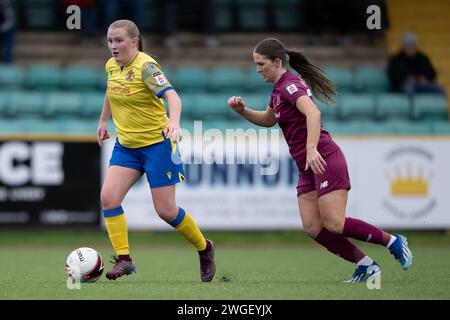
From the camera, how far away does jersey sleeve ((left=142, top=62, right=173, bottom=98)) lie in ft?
24.1

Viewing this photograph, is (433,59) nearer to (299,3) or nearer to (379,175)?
(299,3)

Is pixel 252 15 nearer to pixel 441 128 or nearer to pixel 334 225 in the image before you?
pixel 441 128

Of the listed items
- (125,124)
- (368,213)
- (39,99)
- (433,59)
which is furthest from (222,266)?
(433,59)

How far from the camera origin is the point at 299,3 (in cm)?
1748

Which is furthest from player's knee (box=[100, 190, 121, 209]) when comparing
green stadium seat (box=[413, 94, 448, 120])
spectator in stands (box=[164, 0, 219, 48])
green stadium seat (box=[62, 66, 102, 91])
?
spectator in stands (box=[164, 0, 219, 48])

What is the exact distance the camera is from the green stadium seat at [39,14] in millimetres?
17141

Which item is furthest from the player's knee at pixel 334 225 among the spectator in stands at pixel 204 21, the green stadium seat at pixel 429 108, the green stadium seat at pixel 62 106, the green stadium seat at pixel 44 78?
the spectator in stands at pixel 204 21

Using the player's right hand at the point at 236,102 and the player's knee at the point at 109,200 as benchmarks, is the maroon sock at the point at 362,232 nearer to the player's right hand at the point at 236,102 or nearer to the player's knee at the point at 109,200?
the player's right hand at the point at 236,102

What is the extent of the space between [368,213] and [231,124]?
2.14 metres

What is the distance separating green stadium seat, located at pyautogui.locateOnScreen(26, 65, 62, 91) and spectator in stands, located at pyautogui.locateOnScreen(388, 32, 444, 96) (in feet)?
16.3

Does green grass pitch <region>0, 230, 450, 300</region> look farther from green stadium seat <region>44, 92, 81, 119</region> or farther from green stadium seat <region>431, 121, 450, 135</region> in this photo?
green stadium seat <region>44, 92, 81, 119</region>

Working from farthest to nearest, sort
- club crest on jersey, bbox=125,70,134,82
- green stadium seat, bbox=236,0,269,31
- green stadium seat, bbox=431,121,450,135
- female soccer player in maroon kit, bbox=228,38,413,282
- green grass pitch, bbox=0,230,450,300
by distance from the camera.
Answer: green stadium seat, bbox=236,0,269,31, green stadium seat, bbox=431,121,450,135, club crest on jersey, bbox=125,70,134,82, female soccer player in maroon kit, bbox=228,38,413,282, green grass pitch, bbox=0,230,450,300

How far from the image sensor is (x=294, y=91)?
7340 mm

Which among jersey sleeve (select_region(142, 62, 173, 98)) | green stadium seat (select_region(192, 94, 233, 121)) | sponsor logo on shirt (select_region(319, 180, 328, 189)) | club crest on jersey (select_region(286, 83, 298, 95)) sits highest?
jersey sleeve (select_region(142, 62, 173, 98))
